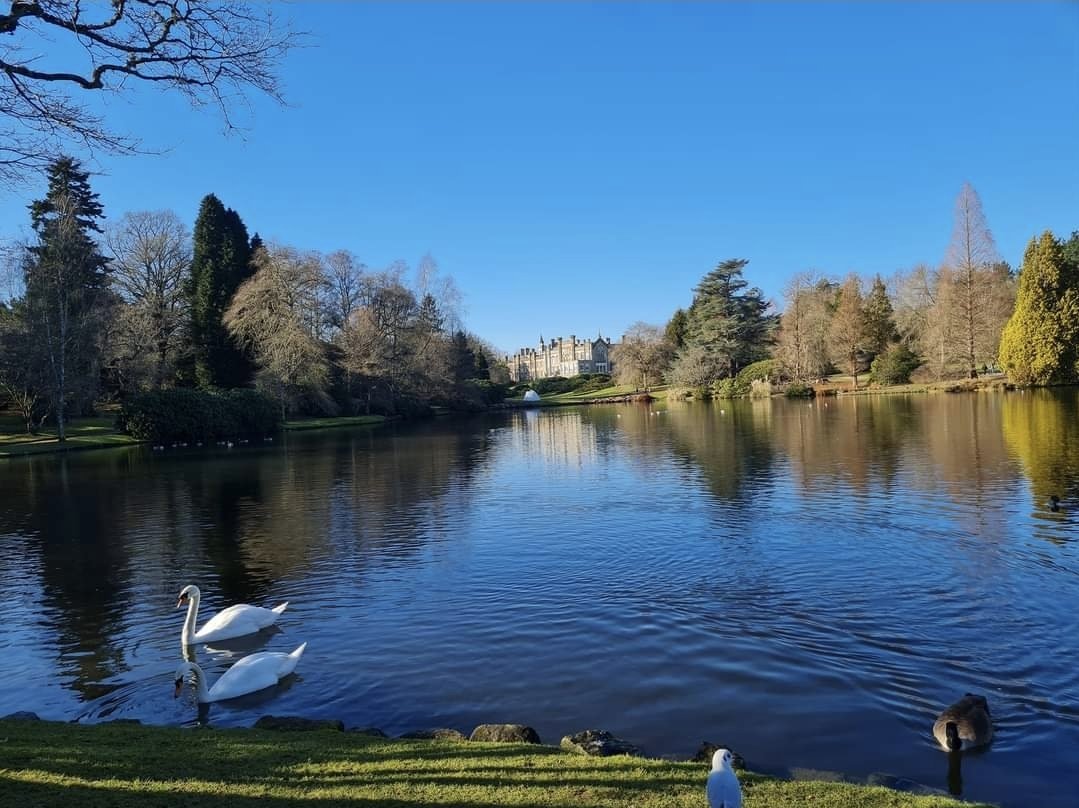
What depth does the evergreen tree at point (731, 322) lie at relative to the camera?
84.6 m

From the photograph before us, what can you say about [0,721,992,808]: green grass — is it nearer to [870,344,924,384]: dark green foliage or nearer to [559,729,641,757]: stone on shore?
[559,729,641,757]: stone on shore

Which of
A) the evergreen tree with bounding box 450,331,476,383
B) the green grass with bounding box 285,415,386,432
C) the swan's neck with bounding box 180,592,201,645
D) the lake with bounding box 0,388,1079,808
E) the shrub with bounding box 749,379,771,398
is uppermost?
the evergreen tree with bounding box 450,331,476,383

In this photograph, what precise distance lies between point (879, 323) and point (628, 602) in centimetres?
7869

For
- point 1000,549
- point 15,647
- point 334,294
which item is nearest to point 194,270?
point 334,294

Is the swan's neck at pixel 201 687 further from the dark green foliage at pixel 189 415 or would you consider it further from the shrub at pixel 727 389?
the shrub at pixel 727 389

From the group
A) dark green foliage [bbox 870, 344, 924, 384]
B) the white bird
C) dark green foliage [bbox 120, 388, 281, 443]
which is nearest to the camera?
the white bird

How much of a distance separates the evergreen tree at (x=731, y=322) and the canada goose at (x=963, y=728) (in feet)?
263

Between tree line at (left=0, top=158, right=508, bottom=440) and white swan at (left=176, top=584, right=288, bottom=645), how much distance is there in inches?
1629

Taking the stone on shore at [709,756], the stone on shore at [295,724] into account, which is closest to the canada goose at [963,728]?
the stone on shore at [709,756]

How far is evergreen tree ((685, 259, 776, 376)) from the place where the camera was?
278 ft

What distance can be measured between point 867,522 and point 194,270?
6689 centimetres

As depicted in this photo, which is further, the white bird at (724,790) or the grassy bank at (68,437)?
the grassy bank at (68,437)

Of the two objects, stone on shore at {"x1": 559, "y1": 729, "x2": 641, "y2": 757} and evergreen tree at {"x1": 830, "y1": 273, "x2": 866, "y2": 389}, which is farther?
evergreen tree at {"x1": 830, "y1": 273, "x2": 866, "y2": 389}

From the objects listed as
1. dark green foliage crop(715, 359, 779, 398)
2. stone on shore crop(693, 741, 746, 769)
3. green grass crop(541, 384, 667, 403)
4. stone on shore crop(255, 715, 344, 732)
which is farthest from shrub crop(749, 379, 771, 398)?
stone on shore crop(255, 715, 344, 732)
